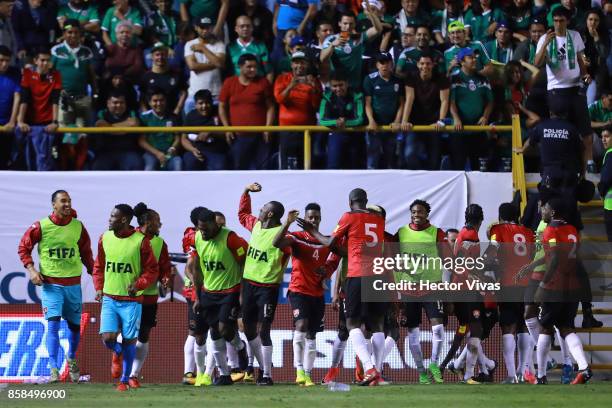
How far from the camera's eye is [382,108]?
1933cm

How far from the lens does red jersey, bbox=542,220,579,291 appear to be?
1566cm

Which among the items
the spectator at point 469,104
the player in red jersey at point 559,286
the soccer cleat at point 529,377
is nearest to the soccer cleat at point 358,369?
the soccer cleat at point 529,377

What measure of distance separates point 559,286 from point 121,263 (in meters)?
5.31

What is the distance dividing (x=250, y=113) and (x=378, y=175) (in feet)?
7.08

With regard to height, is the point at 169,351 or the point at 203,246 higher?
the point at 203,246

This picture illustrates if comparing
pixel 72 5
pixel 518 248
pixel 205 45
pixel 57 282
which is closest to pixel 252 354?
pixel 57 282

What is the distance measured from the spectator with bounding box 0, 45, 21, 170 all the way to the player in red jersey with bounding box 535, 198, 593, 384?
8.40 metres

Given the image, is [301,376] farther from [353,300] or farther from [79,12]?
[79,12]

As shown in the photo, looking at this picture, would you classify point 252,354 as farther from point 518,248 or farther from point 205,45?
point 205,45

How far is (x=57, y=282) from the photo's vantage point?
54.9ft

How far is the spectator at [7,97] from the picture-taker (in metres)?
19.6

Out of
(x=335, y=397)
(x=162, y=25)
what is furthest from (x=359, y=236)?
(x=162, y=25)

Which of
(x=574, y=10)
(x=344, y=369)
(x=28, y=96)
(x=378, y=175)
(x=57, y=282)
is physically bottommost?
(x=344, y=369)

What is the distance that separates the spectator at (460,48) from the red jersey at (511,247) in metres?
3.62
